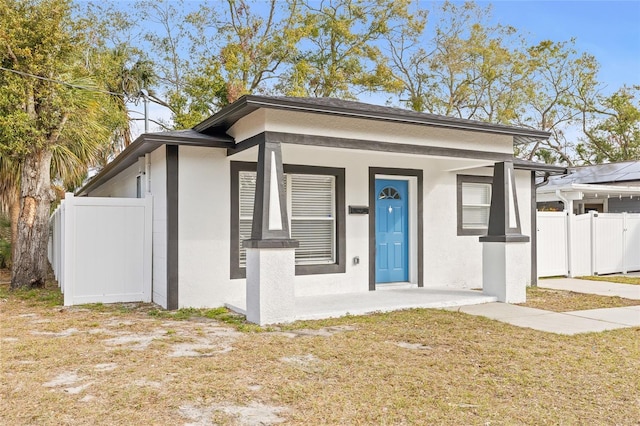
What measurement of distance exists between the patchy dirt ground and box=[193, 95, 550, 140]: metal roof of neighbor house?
112 inches

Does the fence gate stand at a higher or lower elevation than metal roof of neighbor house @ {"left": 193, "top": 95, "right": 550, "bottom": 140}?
lower

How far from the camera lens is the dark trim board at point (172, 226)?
7.57 meters

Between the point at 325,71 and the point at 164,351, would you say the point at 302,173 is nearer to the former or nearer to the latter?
the point at 164,351

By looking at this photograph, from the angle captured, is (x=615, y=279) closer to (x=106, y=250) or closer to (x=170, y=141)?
(x=170, y=141)

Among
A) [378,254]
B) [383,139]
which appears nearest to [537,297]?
[378,254]

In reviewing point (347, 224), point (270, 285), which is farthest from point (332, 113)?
point (347, 224)

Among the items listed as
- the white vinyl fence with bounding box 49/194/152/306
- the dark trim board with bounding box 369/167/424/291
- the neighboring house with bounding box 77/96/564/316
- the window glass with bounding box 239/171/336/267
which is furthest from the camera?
the dark trim board with bounding box 369/167/424/291

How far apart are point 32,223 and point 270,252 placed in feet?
21.2

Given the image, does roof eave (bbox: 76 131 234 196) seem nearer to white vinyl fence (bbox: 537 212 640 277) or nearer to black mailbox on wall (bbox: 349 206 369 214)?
black mailbox on wall (bbox: 349 206 369 214)

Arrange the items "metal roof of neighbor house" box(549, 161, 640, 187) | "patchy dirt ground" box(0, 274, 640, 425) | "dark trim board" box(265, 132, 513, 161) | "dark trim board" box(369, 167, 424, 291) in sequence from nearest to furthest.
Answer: "patchy dirt ground" box(0, 274, 640, 425)
"dark trim board" box(265, 132, 513, 161)
"dark trim board" box(369, 167, 424, 291)
"metal roof of neighbor house" box(549, 161, 640, 187)

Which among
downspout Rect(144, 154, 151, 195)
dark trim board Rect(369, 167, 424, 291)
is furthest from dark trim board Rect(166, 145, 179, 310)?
dark trim board Rect(369, 167, 424, 291)

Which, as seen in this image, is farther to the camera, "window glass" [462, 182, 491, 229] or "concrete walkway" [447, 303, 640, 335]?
"window glass" [462, 182, 491, 229]

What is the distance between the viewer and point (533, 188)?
446 inches

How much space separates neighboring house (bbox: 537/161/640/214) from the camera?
13.4 metres
